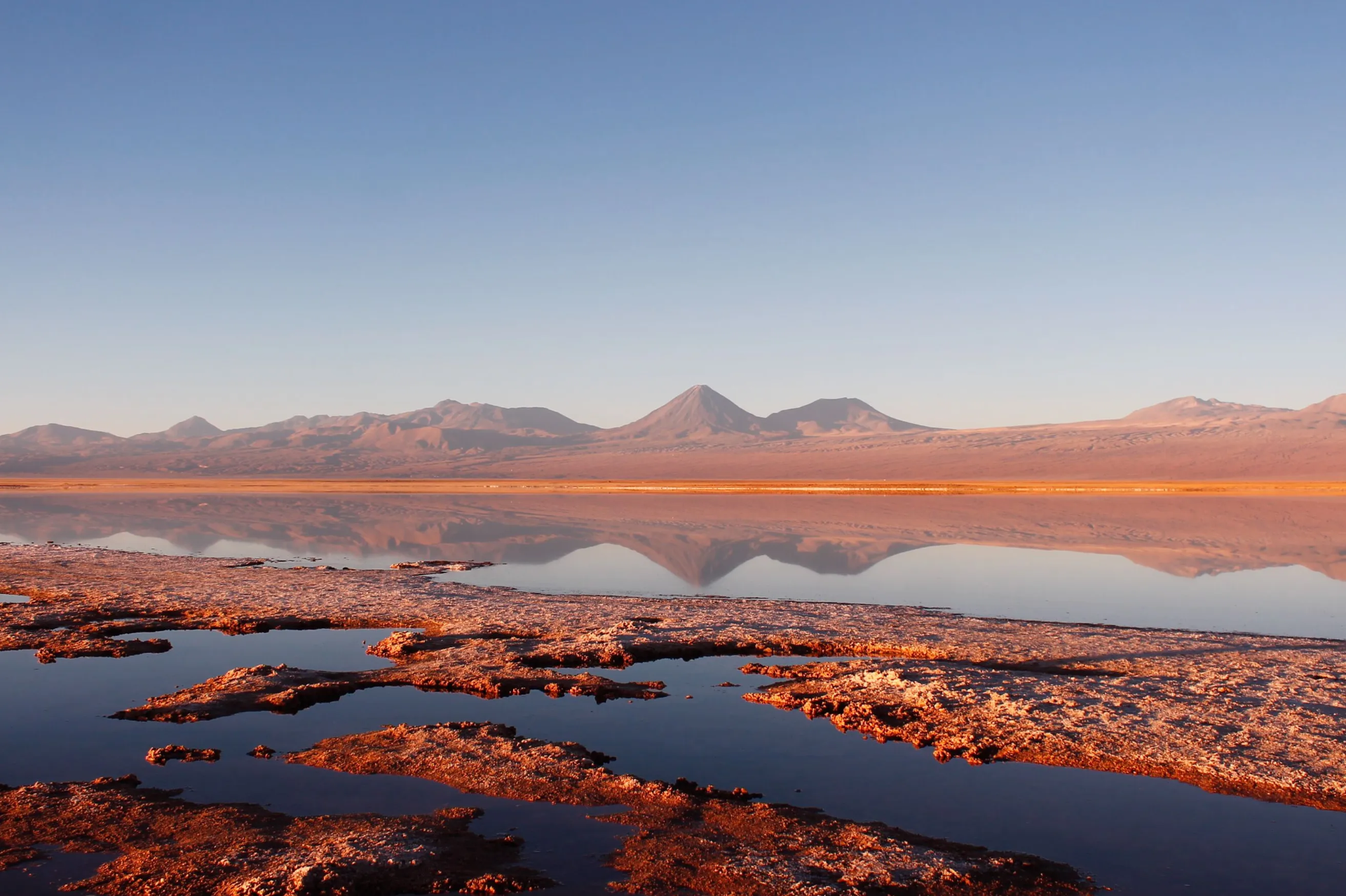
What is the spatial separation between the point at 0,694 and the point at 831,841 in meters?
8.79

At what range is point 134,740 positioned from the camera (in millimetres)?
8039

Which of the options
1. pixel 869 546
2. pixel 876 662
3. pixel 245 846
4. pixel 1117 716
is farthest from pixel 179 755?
pixel 869 546

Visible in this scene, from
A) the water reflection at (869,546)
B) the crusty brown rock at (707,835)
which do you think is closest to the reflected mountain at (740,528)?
the water reflection at (869,546)

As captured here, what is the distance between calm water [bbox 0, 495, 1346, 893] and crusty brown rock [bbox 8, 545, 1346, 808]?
1.38ft

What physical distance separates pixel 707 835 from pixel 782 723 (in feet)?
9.13

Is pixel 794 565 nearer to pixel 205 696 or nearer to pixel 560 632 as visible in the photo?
pixel 560 632

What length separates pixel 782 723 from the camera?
28.6 feet

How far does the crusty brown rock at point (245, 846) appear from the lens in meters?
5.32

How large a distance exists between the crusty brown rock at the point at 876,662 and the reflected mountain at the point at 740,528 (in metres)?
5.64

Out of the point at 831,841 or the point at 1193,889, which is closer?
the point at 1193,889

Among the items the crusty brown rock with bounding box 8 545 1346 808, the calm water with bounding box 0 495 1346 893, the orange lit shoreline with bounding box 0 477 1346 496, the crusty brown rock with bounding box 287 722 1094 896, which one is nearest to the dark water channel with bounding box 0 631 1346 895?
the calm water with bounding box 0 495 1346 893

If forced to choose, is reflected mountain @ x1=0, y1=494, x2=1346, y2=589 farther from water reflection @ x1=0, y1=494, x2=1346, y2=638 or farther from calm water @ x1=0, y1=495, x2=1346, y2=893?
calm water @ x1=0, y1=495, x2=1346, y2=893

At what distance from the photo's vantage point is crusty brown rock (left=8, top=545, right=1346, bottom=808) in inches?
309

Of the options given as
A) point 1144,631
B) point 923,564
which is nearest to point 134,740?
point 1144,631
